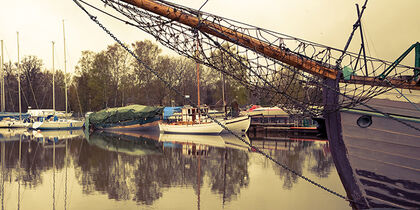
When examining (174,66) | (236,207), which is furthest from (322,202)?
(174,66)

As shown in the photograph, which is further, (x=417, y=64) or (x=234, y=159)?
(x=234, y=159)

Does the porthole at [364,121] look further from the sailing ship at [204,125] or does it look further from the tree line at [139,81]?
the tree line at [139,81]

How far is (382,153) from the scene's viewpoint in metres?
6.65

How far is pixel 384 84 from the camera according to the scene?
21.5ft

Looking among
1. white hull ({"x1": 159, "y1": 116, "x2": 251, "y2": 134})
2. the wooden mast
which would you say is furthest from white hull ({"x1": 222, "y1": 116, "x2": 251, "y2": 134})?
the wooden mast

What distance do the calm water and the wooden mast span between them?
3.29m

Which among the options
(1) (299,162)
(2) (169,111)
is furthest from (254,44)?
(2) (169,111)

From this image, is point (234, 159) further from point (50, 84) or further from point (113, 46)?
point (50, 84)

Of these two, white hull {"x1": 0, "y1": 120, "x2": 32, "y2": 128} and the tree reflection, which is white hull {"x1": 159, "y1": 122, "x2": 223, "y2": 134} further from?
white hull {"x1": 0, "y1": 120, "x2": 32, "y2": 128}

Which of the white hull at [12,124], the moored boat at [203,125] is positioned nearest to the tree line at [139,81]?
the white hull at [12,124]

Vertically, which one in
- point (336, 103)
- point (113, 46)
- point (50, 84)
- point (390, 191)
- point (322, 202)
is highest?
point (113, 46)

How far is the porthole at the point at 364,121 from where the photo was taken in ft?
21.9

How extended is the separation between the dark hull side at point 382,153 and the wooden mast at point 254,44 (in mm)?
395

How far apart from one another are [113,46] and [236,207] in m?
42.0
